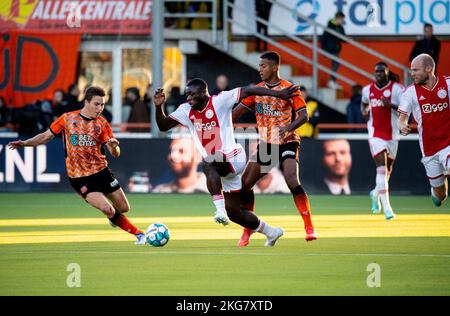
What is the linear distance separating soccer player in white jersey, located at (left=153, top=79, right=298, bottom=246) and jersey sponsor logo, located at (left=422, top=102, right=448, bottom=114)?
2628 millimetres

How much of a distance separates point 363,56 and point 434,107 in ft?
48.4

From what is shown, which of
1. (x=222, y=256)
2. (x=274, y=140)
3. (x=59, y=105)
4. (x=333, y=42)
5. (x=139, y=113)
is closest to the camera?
(x=222, y=256)

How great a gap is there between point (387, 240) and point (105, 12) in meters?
15.9

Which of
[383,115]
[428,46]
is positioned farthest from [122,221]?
[428,46]

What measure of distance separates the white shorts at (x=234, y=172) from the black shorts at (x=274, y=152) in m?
0.27

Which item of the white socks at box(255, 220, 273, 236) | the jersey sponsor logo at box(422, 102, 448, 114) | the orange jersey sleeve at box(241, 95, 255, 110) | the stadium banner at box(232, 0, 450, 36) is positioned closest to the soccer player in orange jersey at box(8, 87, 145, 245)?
the white socks at box(255, 220, 273, 236)

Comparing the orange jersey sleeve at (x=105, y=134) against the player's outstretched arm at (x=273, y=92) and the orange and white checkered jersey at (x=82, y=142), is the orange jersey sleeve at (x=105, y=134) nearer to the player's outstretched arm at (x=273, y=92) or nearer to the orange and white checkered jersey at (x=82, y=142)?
the orange and white checkered jersey at (x=82, y=142)

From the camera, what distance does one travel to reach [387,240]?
14391 millimetres

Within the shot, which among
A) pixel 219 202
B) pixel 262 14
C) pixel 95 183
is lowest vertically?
pixel 219 202

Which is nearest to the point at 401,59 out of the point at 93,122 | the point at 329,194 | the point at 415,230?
the point at 329,194

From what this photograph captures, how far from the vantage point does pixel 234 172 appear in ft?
44.8

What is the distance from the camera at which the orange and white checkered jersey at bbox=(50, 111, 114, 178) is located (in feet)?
Answer: 46.1

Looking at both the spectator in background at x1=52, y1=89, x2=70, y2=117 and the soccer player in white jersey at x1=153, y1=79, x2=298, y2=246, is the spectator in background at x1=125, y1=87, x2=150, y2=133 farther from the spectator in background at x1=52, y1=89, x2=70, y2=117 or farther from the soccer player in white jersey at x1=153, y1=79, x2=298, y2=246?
the soccer player in white jersey at x1=153, y1=79, x2=298, y2=246

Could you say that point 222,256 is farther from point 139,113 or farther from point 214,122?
point 139,113
